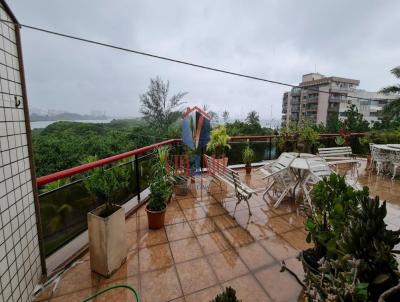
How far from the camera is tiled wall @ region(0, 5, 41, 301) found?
1.30 meters

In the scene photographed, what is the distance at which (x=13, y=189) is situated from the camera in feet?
4.62

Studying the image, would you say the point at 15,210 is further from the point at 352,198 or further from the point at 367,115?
the point at 367,115

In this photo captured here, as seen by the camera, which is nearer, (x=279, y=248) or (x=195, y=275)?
(x=195, y=275)

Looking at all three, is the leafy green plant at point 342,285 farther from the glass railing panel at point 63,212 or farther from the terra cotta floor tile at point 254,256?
the glass railing panel at point 63,212

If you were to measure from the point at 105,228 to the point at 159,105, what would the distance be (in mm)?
19967

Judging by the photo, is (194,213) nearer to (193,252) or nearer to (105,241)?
(193,252)

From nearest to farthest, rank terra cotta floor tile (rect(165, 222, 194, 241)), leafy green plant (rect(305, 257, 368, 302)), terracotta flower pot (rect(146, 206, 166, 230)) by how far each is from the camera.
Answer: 1. leafy green plant (rect(305, 257, 368, 302))
2. terra cotta floor tile (rect(165, 222, 194, 241))
3. terracotta flower pot (rect(146, 206, 166, 230))

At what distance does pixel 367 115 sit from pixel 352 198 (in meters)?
65.0

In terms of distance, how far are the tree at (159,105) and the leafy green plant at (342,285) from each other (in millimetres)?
19660

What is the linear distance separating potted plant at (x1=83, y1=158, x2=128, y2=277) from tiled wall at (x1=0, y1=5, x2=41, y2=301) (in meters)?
0.44

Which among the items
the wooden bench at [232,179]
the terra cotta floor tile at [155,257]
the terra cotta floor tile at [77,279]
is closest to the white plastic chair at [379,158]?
the wooden bench at [232,179]

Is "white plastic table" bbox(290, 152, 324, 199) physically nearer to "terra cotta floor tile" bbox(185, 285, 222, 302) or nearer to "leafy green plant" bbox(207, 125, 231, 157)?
"leafy green plant" bbox(207, 125, 231, 157)

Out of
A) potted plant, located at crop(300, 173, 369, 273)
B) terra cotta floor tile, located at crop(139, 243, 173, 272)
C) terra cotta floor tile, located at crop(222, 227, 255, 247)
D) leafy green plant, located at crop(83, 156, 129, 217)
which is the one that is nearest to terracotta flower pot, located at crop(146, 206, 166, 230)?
terra cotta floor tile, located at crop(139, 243, 173, 272)

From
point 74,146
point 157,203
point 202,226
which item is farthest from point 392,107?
point 74,146
